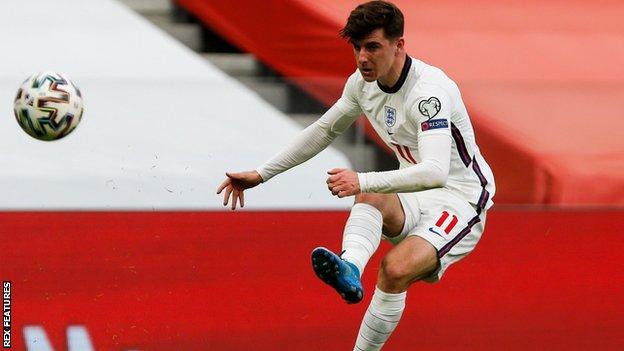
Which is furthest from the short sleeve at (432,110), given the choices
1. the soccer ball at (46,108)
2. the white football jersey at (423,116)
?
the soccer ball at (46,108)

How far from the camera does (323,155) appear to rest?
5.61m

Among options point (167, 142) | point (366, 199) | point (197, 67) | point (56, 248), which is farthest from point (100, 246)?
point (197, 67)

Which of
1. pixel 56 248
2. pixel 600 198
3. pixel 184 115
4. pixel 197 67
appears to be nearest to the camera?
pixel 56 248

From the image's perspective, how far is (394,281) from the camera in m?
4.09

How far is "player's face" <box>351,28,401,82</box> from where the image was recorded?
13.1 feet

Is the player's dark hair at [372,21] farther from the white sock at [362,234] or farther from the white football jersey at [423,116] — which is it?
the white sock at [362,234]

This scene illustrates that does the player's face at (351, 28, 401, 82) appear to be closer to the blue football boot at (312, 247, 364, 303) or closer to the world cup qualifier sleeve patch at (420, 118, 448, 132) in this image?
the world cup qualifier sleeve patch at (420, 118, 448, 132)

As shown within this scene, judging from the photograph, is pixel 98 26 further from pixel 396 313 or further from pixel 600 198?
pixel 396 313

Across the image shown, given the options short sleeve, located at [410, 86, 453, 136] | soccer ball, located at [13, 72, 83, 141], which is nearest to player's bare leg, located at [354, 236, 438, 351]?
Result: short sleeve, located at [410, 86, 453, 136]

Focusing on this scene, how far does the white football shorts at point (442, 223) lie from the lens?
4.19 meters

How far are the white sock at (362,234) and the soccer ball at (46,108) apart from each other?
3.64ft

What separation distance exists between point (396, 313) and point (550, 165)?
220 cm

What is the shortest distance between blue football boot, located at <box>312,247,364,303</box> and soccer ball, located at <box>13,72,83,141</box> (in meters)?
1.21

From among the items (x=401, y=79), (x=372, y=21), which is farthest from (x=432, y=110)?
(x=372, y=21)
